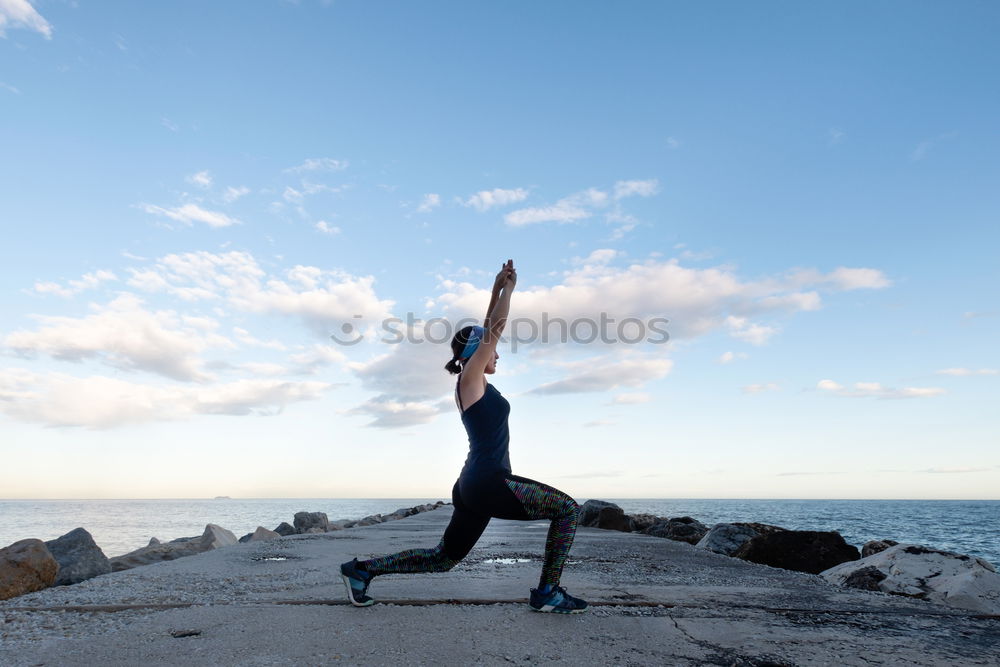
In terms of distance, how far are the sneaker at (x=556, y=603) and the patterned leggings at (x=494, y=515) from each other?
0.06m

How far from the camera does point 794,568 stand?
8.02m

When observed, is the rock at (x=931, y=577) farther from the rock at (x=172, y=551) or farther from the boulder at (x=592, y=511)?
the boulder at (x=592, y=511)

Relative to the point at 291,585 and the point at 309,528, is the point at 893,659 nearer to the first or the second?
the point at 291,585

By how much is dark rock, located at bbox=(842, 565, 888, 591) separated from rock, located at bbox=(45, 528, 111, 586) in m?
6.59

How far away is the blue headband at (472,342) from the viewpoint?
356cm

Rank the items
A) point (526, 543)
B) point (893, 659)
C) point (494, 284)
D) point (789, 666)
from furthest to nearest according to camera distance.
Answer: point (526, 543), point (494, 284), point (893, 659), point (789, 666)

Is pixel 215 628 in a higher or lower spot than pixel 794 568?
higher

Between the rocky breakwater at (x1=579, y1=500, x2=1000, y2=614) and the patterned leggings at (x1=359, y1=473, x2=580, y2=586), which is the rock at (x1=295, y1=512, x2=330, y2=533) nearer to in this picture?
the rocky breakwater at (x1=579, y1=500, x2=1000, y2=614)

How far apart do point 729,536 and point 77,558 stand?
27.0ft

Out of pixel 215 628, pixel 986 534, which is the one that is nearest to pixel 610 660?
pixel 215 628

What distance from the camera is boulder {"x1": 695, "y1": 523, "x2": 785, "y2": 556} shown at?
9445mm

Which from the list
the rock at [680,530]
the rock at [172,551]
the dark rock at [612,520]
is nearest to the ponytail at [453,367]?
the rock at [172,551]

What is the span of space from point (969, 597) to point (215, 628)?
510 centimetres

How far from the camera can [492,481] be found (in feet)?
11.4
